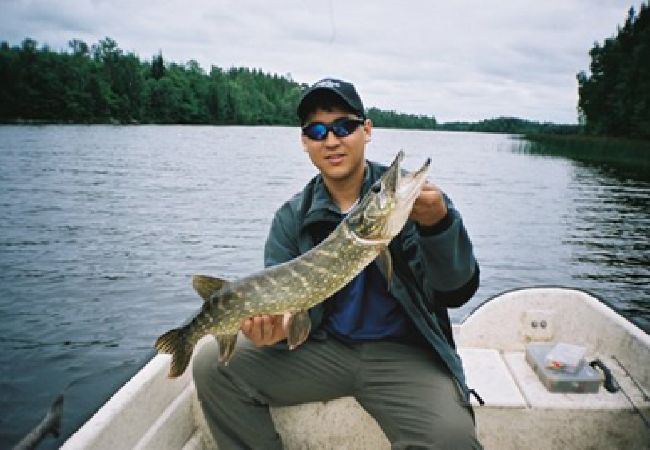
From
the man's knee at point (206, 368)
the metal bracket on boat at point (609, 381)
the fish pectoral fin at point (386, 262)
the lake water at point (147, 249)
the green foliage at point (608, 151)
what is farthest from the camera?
the green foliage at point (608, 151)

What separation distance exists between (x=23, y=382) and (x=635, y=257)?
39.9ft

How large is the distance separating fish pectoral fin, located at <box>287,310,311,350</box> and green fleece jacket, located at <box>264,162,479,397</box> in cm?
23

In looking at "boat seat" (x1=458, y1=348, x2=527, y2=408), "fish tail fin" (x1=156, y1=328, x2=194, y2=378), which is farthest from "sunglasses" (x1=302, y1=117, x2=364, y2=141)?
"boat seat" (x1=458, y1=348, x2=527, y2=408)

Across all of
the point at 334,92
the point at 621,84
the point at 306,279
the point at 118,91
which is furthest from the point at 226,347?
the point at 118,91

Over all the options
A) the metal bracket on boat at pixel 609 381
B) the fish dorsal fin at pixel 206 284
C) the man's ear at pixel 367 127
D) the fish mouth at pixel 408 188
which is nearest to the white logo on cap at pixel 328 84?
the man's ear at pixel 367 127

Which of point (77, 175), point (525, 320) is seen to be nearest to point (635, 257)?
point (525, 320)

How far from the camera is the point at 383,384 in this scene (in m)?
2.55

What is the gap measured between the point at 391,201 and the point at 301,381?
107cm

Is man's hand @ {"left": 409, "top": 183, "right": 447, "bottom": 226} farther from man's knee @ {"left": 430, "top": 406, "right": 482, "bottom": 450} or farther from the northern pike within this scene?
man's knee @ {"left": 430, "top": 406, "right": 482, "bottom": 450}

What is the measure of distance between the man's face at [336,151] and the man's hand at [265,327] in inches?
30.9

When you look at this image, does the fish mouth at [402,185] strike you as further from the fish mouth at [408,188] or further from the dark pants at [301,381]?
the dark pants at [301,381]

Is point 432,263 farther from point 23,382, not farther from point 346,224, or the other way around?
point 23,382

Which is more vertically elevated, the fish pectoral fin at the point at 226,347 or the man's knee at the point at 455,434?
the fish pectoral fin at the point at 226,347

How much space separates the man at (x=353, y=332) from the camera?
2375 mm
